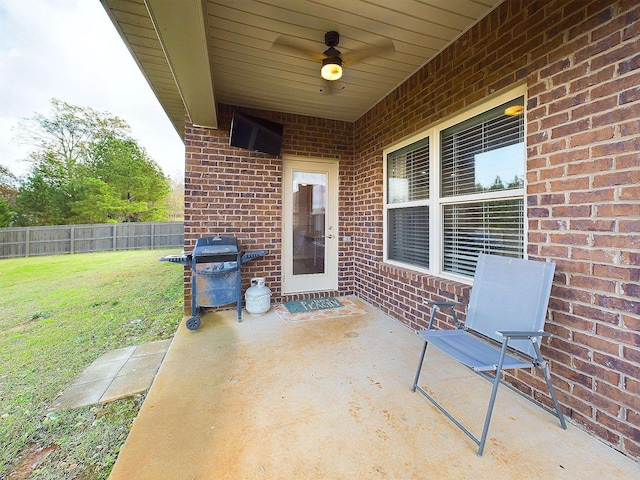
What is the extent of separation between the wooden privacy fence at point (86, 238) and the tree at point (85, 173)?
172 centimetres

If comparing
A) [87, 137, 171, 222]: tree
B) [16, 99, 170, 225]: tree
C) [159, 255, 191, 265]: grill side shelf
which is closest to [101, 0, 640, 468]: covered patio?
[159, 255, 191, 265]: grill side shelf

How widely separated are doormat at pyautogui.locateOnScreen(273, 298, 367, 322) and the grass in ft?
4.41

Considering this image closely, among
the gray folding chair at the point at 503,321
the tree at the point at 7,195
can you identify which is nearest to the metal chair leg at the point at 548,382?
the gray folding chair at the point at 503,321

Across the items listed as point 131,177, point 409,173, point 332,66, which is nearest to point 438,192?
point 409,173

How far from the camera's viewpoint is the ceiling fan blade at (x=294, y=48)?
7.85 feet

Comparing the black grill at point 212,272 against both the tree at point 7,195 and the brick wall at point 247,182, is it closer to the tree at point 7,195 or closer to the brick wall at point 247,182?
the brick wall at point 247,182

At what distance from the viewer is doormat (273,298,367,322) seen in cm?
344

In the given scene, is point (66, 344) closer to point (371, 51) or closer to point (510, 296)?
point (510, 296)

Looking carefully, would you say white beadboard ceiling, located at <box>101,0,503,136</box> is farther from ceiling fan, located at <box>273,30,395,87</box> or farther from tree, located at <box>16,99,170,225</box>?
tree, located at <box>16,99,170,225</box>

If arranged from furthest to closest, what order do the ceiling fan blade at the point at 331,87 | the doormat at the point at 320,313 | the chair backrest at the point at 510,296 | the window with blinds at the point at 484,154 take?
the doormat at the point at 320,313 → the ceiling fan blade at the point at 331,87 → the window with blinds at the point at 484,154 → the chair backrest at the point at 510,296

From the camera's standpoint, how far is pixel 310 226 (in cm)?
428

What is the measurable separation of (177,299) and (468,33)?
5.11 meters

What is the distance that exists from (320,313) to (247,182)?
2110mm

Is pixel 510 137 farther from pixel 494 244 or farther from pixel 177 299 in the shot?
pixel 177 299
